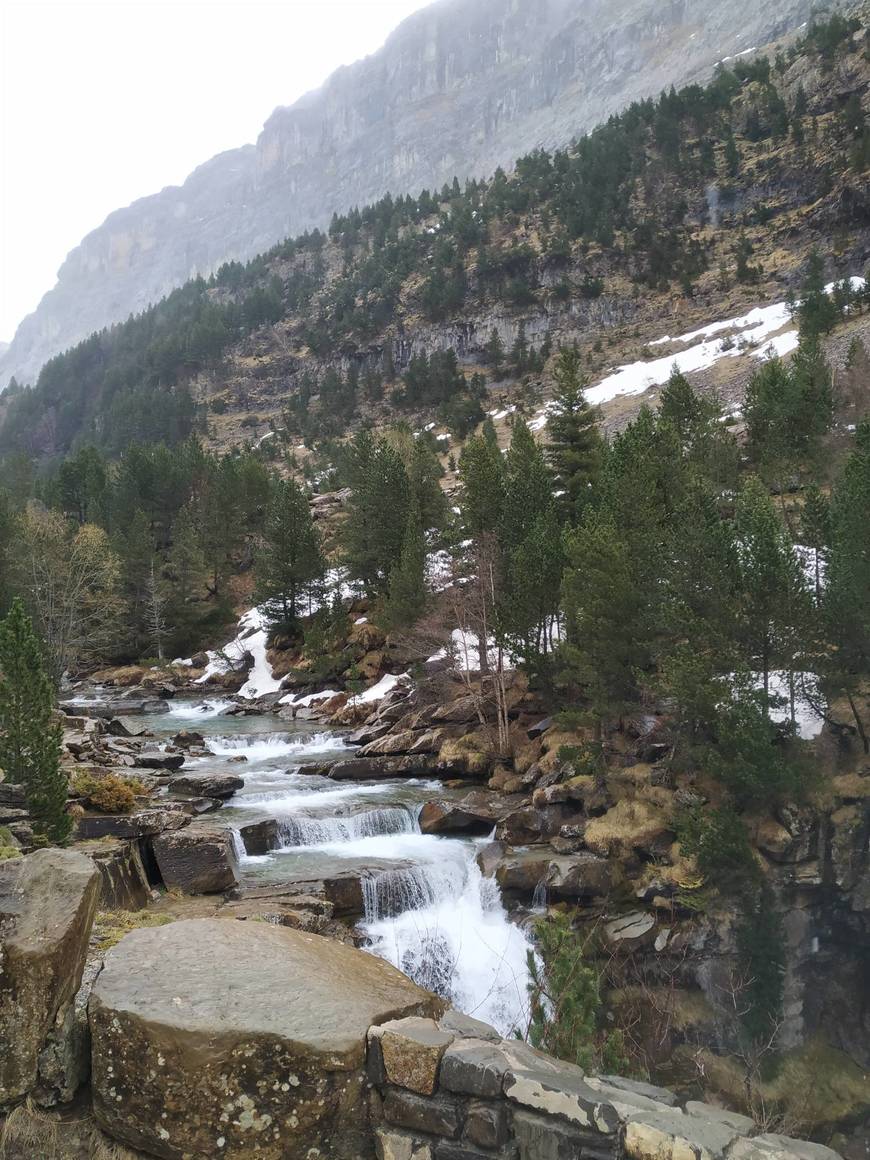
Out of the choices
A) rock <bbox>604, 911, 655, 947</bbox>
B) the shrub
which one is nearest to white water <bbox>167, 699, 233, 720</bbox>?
the shrub

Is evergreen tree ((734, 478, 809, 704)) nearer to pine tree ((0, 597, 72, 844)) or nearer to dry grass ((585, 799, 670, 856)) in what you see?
dry grass ((585, 799, 670, 856))

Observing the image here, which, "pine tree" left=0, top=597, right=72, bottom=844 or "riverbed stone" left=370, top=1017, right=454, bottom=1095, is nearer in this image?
"riverbed stone" left=370, top=1017, right=454, bottom=1095

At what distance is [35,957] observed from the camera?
187 inches

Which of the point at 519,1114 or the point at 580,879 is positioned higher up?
the point at 519,1114

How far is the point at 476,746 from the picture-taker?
87.5 ft

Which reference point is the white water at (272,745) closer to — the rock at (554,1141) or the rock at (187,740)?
the rock at (187,740)

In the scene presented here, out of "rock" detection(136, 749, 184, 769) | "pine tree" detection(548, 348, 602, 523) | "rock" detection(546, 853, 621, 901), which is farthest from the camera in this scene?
"pine tree" detection(548, 348, 602, 523)

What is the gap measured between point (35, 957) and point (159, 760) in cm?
2034

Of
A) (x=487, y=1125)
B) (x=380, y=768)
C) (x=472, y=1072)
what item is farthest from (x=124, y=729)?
(x=487, y=1125)

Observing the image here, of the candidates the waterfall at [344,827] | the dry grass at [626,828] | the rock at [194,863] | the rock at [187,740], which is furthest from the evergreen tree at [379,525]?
the rock at [194,863]

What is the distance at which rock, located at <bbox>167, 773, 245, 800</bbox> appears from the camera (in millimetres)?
20812

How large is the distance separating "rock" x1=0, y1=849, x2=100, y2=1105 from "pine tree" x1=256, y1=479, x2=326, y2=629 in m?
41.0

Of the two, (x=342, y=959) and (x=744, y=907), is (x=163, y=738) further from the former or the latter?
(x=342, y=959)

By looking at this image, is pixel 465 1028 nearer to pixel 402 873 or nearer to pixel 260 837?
pixel 402 873
